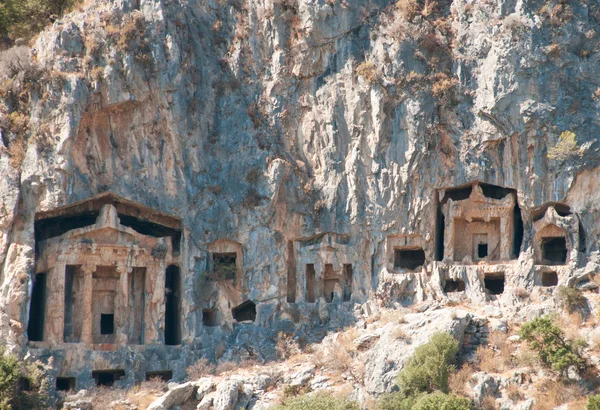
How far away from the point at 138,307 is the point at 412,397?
520 inches

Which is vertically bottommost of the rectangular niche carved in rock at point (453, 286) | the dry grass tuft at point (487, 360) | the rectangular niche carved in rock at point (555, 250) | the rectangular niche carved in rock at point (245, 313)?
the dry grass tuft at point (487, 360)

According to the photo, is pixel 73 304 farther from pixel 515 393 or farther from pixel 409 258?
pixel 515 393

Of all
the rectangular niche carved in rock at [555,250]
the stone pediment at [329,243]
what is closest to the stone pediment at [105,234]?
the stone pediment at [329,243]

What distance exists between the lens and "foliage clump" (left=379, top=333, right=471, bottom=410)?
4334cm

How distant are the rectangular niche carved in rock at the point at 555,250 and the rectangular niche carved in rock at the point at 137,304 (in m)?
16.4

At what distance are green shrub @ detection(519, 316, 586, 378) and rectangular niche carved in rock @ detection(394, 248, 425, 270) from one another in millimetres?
8624

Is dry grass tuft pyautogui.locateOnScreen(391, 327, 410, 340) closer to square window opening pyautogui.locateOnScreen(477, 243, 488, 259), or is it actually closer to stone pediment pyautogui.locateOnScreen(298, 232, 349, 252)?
stone pediment pyautogui.locateOnScreen(298, 232, 349, 252)

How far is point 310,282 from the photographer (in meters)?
51.8

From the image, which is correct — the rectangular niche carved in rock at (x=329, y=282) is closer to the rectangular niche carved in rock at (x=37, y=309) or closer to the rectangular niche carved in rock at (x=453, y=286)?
the rectangular niche carved in rock at (x=453, y=286)

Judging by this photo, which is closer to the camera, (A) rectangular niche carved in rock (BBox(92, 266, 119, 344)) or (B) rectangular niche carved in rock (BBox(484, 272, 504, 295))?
(A) rectangular niche carved in rock (BBox(92, 266, 119, 344))

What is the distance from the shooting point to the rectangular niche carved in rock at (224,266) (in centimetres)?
5081

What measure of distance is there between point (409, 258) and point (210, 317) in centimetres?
867

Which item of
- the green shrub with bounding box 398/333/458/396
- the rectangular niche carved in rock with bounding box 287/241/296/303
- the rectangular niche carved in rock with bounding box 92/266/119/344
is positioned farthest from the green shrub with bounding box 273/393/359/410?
the rectangular niche carved in rock with bounding box 92/266/119/344

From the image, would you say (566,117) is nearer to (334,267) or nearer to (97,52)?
(334,267)
